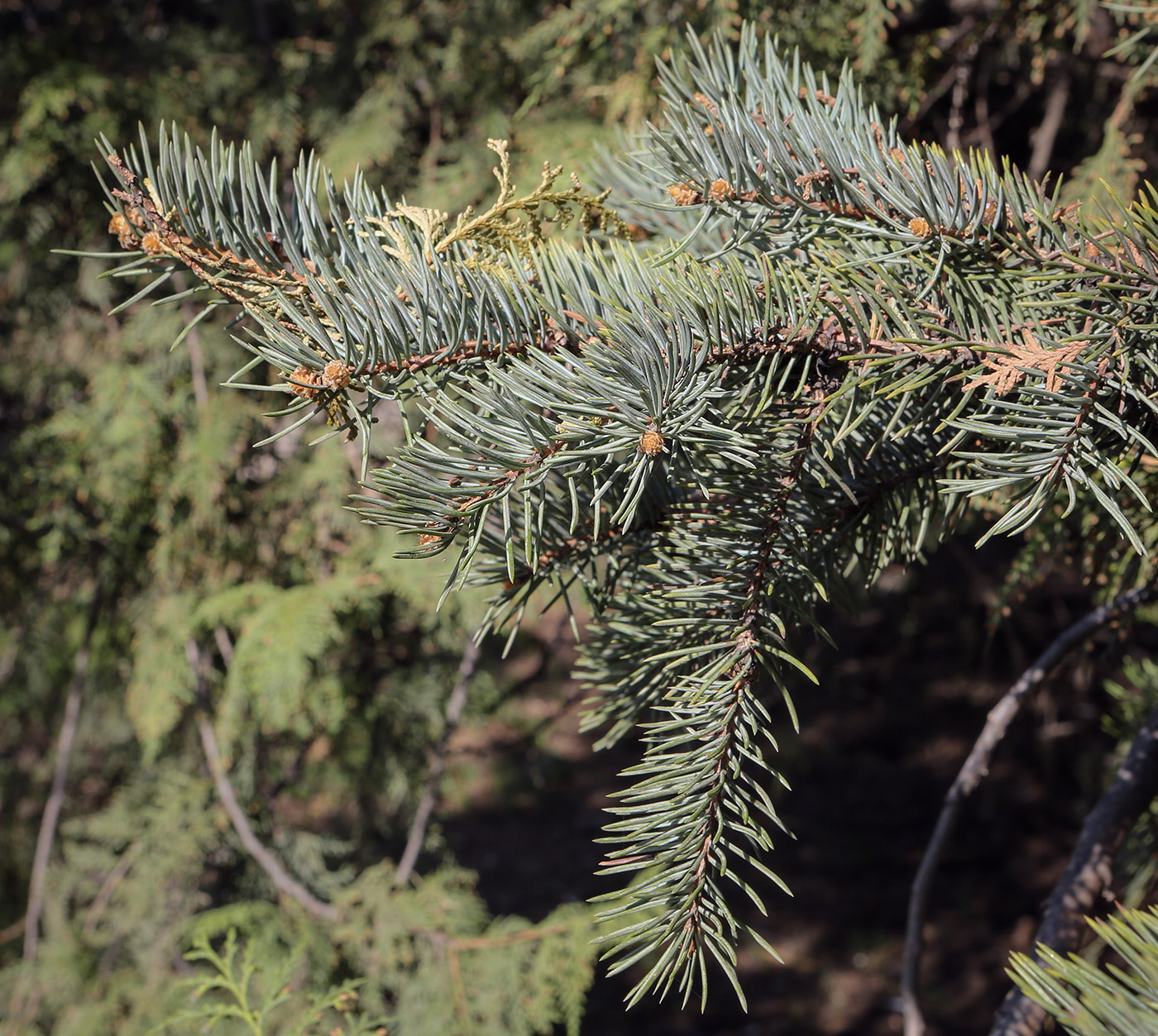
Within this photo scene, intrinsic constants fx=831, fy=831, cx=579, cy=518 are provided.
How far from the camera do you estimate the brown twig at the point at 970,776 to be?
878mm

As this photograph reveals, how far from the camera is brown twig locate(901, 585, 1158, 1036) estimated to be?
0.88 m

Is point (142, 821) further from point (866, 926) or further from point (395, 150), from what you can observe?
point (866, 926)

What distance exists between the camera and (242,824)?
2016 mm

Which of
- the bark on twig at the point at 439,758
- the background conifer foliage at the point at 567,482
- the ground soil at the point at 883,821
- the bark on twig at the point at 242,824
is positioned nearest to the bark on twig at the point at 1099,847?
the background conifer foliage at the point at 567,482

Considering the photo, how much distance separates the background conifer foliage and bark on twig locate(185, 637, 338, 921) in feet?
0.05

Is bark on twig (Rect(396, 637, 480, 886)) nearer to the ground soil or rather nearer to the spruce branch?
the ground soil

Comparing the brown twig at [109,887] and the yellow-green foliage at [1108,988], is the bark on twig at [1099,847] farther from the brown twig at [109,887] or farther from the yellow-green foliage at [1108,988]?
the brown twig at [109,887]

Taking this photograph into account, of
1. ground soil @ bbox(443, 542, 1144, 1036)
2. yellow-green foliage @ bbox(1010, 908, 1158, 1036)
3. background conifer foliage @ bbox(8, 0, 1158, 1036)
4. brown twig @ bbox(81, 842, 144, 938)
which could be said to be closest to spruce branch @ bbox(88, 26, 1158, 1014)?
background conifer foliage @ bbox(8, 0, 1158, 1036)

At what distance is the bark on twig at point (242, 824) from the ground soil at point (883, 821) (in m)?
0.64

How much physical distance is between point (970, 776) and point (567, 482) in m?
0.64

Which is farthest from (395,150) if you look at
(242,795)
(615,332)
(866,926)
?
(866,926)

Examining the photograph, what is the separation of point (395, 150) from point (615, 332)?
1.95 m

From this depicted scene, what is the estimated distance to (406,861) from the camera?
2.01 m

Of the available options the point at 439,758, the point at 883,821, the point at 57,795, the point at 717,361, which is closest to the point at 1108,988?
the point at 717,361
